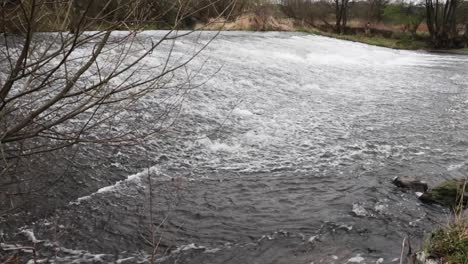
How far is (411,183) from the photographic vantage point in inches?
238

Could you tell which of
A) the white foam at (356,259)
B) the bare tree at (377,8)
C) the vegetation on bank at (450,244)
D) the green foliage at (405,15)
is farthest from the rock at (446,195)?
the bare tree at (377,8)

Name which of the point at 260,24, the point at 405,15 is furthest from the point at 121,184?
the point at 405,15

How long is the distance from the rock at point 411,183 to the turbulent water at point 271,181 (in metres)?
0.13

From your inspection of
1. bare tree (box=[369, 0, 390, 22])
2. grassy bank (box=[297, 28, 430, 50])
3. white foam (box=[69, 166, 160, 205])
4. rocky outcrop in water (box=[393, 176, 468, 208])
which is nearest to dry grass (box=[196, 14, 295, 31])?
grassy bank (box=[297, 28, 430, 50])

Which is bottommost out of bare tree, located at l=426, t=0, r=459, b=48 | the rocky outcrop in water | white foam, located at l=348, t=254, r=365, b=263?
white foam, located at l=348, t=254, r=365, b=263

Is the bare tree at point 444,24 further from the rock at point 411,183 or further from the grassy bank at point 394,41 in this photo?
the rock at point 411,183

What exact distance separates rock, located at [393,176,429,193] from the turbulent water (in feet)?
0.42

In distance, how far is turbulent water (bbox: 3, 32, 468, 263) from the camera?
4.48m

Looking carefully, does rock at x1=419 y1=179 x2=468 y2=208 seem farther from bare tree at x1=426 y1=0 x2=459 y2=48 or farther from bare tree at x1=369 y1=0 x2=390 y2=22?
bare tree at x1=369 y1=0 x2=390 y2=22

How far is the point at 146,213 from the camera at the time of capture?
5.05m

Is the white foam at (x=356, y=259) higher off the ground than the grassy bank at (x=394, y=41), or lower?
lower

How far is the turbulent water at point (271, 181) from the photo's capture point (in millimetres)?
4477

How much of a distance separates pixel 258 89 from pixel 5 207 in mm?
7474

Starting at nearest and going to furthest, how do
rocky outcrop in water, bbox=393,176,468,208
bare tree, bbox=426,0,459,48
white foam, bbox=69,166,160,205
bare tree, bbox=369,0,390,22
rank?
white foam, bbox=69,166,160,205 → rocky outcrop in water, bbox=393,176,468,208 → bare tree, bbox=426,0,459,48 → bare tree, bbox=369,0,390,22
